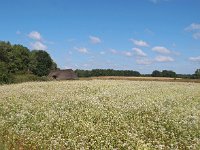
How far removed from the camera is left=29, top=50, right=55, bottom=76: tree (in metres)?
129

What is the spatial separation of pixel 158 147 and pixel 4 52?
110 metres

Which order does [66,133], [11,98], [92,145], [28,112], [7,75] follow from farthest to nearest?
[7,75], [11,98], [28,112], [66,133], [92,145]

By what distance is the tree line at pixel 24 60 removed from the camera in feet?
384

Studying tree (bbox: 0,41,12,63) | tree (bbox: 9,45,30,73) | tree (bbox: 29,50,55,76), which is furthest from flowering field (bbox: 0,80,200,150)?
tree (bbox: 29,50,55,76)

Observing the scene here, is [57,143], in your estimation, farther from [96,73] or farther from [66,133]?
[96,73]

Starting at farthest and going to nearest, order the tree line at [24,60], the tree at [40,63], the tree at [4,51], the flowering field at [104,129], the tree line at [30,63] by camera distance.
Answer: the tree at [40,63], the tree line at [30,63], the tree line at [24,60], the tree at [4,51], the flowering field at [104,129]

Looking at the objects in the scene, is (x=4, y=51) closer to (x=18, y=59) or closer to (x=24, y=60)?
(x=18, y=59)

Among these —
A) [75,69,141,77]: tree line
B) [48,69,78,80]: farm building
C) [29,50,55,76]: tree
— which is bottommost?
[48,69,78,80]: farm building

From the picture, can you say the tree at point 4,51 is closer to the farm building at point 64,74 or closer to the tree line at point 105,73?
the tree line at point 105,73

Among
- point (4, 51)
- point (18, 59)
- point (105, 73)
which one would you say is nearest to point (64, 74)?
point (4, 51)

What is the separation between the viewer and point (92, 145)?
12.0 m

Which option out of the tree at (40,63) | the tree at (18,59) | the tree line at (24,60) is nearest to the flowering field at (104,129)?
the tree line at (24,60)

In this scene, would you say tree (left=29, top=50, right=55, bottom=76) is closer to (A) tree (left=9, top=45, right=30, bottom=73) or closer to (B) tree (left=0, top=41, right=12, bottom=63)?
(A) tree (left=9, top=45, right=30, bottom=73)

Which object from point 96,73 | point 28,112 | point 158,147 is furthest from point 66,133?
point 96,73
